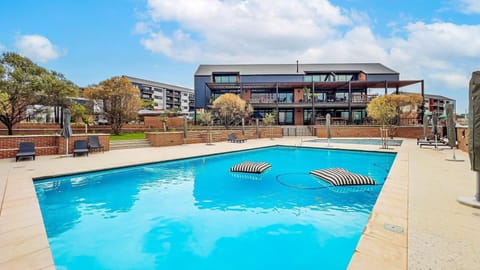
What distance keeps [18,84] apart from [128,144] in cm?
705

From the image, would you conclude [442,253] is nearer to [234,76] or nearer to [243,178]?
[243,178]

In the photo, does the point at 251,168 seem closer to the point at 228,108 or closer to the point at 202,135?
the point at 202,135

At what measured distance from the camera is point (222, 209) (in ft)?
18.3

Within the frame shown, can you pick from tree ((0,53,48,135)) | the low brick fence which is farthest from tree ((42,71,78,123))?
the low brick fence

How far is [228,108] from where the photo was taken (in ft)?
82.3

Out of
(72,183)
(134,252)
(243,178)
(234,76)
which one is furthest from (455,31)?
(234,76)

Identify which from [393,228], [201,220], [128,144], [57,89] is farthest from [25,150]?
[393,228]

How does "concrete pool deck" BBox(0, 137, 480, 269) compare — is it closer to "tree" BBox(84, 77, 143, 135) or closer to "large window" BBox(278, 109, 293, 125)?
"tree" BBox(84, 77, 143, 135)

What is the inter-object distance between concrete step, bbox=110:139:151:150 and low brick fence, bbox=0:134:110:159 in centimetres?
210

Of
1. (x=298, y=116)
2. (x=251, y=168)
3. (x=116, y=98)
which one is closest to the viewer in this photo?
(x=251, y=168)

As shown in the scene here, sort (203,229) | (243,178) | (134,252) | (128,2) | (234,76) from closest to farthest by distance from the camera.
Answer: (134,252)
(203,229)
(243,178)
(128,2)
(234,76)

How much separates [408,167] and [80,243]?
969 centimetres

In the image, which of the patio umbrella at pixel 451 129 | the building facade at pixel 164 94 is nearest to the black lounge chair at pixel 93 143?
the patio umbrella at pixel 451 129

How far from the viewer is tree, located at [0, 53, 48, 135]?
14570mm
